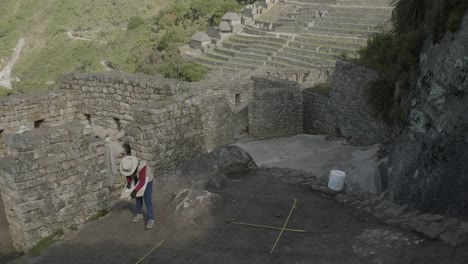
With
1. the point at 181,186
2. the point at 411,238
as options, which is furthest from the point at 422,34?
the point at 181,186

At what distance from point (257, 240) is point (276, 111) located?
9313 millimetres

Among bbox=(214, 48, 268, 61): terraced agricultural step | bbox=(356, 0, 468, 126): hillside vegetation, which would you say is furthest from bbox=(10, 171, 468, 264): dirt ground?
bbox=(214, 48, 268, 61): terraced agricultural step

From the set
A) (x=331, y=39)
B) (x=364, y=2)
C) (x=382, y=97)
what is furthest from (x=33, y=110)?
(x=364, y=2)

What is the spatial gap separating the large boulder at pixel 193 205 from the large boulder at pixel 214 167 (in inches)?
22.5

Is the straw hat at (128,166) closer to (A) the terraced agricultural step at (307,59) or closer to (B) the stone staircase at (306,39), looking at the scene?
(B) the stone staircase at (306,39)

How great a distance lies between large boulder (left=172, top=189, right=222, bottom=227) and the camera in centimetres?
610

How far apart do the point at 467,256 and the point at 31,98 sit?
7.60 m

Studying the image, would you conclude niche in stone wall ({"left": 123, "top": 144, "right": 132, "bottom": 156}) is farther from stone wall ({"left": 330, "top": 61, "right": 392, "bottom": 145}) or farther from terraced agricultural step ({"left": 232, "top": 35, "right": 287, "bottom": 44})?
terraced agricultural step ({"left": 232, "top": 35, "right": 287, "bottom": 44})

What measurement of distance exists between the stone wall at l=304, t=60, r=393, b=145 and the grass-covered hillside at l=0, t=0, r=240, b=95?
1759 centimetres

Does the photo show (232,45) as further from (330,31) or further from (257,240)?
(257,240)

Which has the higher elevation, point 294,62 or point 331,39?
point 331,39

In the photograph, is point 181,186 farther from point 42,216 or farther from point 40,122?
point 40,122

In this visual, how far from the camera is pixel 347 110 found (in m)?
13.1

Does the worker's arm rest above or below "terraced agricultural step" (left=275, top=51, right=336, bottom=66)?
above
